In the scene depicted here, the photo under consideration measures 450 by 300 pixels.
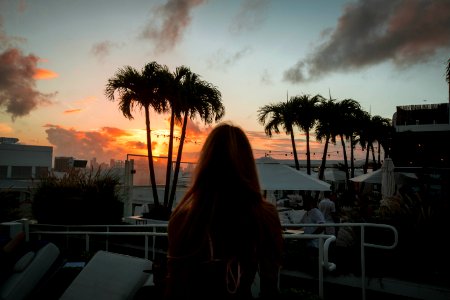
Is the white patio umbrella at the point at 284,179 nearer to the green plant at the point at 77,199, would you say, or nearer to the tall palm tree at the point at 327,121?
the green plant at the point at 77,199

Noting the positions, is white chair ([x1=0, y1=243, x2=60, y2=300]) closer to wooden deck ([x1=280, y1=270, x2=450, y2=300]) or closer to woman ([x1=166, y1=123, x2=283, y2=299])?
woman ([x1=166, y1=123, x2=283, y2=299])

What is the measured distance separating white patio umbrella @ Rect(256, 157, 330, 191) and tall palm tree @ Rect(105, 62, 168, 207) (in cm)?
498

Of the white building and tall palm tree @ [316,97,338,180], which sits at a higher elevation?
tall palm tree @ [316,97,338,180]

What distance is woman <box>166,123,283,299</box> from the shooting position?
4.66 feet

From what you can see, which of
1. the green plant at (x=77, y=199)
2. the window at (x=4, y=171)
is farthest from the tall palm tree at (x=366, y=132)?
the window at (x=4, y=171)

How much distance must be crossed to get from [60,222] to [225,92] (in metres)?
8.63

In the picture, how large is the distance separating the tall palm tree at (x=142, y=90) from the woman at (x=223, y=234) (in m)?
12.8

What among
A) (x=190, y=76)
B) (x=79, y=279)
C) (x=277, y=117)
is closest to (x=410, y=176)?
(x=277, y=117)

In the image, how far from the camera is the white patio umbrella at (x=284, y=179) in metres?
10.9

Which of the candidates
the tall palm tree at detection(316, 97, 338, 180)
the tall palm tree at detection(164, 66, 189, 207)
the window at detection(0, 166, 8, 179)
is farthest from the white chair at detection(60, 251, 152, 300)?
the window at detection(0, 166, 8, 179)

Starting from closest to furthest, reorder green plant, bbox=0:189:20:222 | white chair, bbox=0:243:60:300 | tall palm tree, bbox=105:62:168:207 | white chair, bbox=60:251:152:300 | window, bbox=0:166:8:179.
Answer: white chair, bbox=60:251:152:300
white chair, bbox=0:243:60:300
green plant, bbox=0:189:20:222
tall palm tree, bbox=105:62:168:207
window, bbox=0:166:8:179

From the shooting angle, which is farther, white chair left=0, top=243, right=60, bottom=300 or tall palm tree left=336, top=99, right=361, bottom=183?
tall palm tree left=336, top=99, right=361, bottom=183

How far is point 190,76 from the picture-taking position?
1463 cm

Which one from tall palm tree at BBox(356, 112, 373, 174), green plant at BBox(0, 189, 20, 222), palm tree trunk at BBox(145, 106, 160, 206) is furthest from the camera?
tall palm tree at BBox(356, 112, 373, 174)
